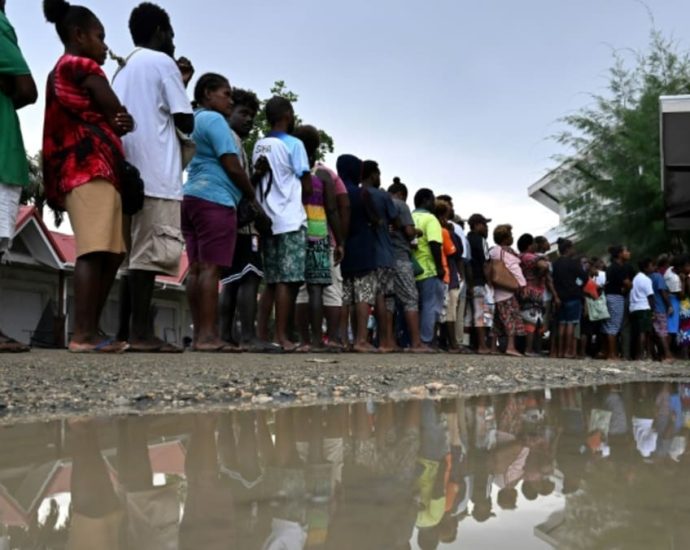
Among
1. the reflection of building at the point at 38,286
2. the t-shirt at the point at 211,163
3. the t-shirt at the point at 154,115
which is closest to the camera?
the t-shirt at the point at 154,115

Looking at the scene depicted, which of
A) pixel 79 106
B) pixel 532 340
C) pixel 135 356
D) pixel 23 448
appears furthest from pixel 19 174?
pixel 532 340

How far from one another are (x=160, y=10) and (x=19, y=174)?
1252 mm

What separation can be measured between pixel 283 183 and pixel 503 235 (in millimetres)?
4119

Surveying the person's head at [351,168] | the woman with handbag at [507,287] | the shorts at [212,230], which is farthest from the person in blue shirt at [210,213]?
the woman with handbag at [507,287]

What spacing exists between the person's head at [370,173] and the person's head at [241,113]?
5.15ft

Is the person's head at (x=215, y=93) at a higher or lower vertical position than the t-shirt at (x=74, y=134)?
higher

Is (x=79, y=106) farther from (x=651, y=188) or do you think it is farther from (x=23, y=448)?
(x=651, y=188)

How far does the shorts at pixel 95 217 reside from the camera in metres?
3.51

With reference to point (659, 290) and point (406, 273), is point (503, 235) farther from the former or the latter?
point (659, 290)

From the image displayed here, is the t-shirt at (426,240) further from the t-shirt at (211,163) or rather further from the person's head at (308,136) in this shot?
the t-shirt at (211,163)

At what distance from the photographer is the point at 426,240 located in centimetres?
707

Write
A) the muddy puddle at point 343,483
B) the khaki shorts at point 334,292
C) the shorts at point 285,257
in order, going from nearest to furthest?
the muddy puddle at point 343,483 < the shorts at point 285,257 < the khaki shorts at point 334,292

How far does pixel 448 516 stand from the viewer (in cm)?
99

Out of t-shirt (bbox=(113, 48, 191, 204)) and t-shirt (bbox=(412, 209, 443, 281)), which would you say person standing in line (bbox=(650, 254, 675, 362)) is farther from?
t-shirt (bbox=(113, 48, 191, 204))
